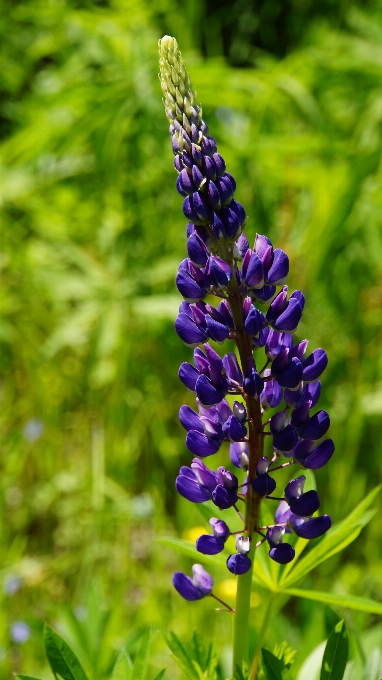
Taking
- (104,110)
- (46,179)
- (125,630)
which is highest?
(46,179)

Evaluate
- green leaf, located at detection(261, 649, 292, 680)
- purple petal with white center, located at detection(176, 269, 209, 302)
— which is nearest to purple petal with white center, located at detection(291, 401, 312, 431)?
purple petal with white center, located at detection(176, 269, 209, 302)

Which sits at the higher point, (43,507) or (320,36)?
(320,36)

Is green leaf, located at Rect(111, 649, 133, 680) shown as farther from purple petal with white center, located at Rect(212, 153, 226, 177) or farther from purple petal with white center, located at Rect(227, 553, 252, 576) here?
purple petal with white center, located at Rect(212, 153, 226, 177)

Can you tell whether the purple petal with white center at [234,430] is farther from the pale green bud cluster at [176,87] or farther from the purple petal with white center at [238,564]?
the pale green bud cluster at [176,87]

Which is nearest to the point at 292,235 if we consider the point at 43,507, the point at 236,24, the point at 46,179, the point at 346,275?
the point at 346,275

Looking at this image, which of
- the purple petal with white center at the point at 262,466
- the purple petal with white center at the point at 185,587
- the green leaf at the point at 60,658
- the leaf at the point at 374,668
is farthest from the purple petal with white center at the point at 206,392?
the leaf at the point at 374,668

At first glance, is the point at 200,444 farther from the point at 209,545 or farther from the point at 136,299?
the point at 136,299

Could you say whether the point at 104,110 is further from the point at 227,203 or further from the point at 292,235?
the point at 227,203
